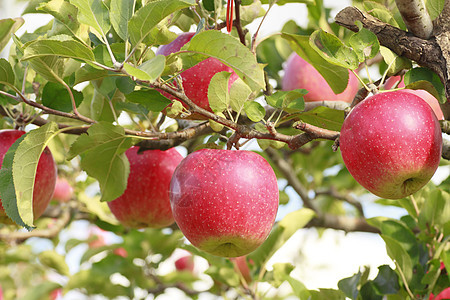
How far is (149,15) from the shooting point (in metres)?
0.92

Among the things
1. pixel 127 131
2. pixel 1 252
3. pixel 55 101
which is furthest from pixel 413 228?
pixel 1 252

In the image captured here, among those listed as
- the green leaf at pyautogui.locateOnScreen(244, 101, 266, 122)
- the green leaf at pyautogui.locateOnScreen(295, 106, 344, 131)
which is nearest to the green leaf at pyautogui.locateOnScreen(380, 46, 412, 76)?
the green leaf at pyautogui.locateOnScreen(295, 106, 344, 131)

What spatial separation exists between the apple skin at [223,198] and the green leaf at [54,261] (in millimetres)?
1655

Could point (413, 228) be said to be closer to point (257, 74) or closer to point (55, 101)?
point (257, 74)

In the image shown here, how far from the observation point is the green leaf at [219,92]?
106 cm

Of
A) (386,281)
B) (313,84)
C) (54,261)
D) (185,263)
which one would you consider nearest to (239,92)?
(386,281)

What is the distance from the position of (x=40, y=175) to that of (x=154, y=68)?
649 mm

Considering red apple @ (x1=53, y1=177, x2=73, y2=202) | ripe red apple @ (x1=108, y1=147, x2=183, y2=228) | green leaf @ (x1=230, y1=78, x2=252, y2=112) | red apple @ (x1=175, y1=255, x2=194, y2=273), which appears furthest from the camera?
red apple @ (x1=175, y1=255, x2=194, y2=273)

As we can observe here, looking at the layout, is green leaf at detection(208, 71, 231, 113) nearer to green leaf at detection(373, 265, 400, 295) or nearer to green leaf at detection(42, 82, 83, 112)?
green leaf at detection(42, 82, 83, 112)

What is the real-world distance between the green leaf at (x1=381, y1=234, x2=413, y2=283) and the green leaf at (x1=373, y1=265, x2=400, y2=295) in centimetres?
5

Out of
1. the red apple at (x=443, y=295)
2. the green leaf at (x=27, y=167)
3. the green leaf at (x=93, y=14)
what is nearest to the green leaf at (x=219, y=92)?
the green leaf at (x=93, y=14)

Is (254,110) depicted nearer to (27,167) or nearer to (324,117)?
(324,117)

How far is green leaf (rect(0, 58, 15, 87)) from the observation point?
1.14 m

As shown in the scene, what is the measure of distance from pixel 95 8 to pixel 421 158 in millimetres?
687
